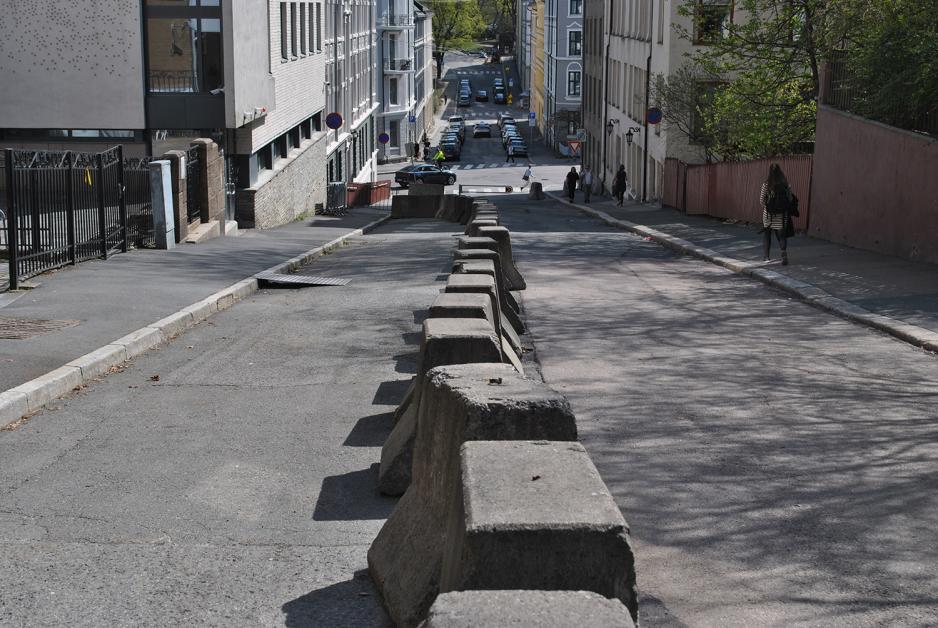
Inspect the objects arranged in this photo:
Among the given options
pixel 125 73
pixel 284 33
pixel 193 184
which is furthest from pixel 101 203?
pixel 284 33

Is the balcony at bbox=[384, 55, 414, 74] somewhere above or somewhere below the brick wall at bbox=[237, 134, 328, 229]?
above

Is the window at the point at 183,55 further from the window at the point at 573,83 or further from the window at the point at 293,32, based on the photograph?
the window at the point at 573,83

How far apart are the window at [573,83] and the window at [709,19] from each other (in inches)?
2080

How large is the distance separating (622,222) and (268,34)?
11.6m

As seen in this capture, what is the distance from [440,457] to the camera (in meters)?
5.27

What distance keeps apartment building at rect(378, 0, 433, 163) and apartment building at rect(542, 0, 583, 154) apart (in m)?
10.8

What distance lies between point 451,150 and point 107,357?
79.3 metres

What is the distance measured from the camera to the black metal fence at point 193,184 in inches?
949

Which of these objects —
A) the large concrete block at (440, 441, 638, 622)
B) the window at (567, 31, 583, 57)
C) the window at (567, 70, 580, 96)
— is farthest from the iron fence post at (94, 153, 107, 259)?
the window at (567, 70, 580, 96)

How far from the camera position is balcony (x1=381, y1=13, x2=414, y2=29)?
84.9 m

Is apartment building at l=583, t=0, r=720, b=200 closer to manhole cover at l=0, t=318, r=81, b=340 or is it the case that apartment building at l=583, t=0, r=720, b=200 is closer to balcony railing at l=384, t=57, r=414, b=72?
balcony railing at l=384, t=57, r=414, b=72

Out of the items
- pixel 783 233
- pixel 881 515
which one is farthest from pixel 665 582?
pixel 783 233

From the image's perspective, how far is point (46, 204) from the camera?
16.2 m

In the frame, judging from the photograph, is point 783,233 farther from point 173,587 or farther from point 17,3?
point 17,3
